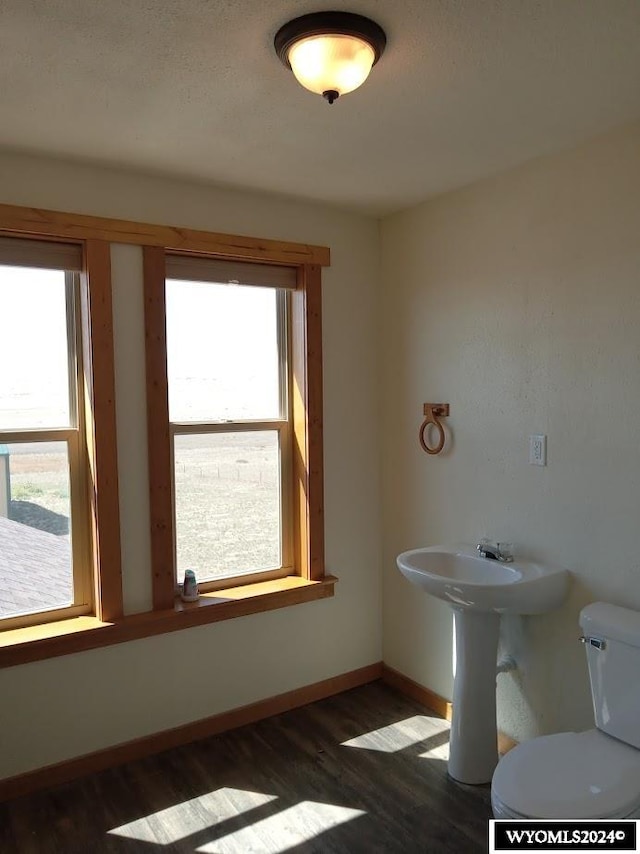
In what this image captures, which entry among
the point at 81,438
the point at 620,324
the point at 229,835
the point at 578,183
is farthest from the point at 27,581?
the point at 578,183

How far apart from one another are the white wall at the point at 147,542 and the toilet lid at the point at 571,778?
1434 mm

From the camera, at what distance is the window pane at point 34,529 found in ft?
8.55

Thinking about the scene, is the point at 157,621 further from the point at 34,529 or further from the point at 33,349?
the point at 33,349

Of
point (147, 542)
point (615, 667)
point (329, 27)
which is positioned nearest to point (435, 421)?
point (615, 667)

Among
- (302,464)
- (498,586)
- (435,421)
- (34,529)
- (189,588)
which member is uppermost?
(435,421)

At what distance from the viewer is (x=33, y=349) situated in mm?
2641

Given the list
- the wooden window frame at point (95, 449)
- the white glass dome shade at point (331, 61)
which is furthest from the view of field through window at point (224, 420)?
the white glass dome shade at point (331, 61)

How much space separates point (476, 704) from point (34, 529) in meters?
1.92

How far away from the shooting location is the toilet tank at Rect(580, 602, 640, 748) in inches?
82.6

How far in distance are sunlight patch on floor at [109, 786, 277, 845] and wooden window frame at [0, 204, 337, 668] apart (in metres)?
0.68

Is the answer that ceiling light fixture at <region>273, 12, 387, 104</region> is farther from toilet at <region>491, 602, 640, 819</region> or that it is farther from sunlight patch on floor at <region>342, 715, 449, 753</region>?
sunlight patch on floor at <region>342, 715, 449, 753</region>

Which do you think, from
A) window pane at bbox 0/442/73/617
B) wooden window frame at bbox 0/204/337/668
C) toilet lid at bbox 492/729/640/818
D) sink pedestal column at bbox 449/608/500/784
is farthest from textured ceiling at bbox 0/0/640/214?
toilet lid at bbox 492/729/640/818

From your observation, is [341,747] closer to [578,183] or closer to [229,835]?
[229,835]

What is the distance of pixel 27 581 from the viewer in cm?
267
